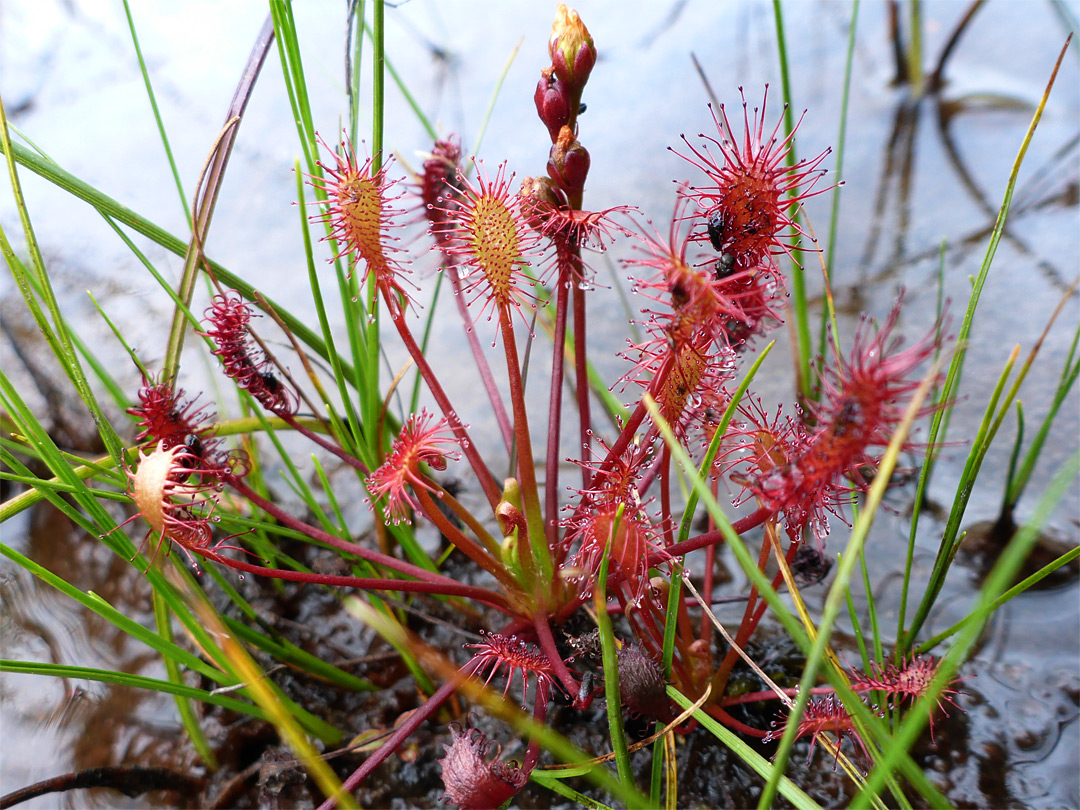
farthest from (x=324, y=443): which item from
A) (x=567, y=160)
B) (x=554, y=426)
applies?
(x=567, y=160)

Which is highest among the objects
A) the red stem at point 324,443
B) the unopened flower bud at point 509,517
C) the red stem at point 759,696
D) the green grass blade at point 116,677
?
the red stem at point 324,443

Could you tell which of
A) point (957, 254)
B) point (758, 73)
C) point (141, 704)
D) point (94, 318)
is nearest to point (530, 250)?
point (141, 704)

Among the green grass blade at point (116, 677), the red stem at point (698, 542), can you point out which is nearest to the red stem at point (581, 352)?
the red stem at point (698, 542)

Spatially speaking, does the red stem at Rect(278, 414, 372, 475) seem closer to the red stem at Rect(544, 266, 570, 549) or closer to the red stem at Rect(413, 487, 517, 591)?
the red stem at Rect(413, 487, 517, 591)

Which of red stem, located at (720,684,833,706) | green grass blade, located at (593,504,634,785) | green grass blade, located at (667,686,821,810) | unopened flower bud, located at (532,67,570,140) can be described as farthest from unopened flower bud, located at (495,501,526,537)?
unopened flower bud, located at (532,67,570,140)

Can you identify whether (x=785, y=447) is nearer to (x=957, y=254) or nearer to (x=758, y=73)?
(x=957, y=254)

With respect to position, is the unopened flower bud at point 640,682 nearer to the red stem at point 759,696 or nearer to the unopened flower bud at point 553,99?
the red stem at point 759,696
